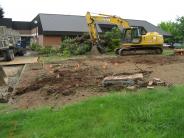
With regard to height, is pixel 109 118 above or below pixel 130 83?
below

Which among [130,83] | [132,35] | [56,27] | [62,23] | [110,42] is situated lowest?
[130,83]

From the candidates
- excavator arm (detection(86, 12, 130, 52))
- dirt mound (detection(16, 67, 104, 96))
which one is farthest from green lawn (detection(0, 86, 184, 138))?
excavator arm (detection(86, 12, 130, 52))

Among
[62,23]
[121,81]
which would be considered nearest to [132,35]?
[121,81]

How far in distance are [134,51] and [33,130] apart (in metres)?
25.8

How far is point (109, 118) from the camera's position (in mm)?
8500

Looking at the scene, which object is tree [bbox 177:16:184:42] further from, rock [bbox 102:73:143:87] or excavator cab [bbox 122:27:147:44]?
Answer: rock [bbox 102:73:143:87]

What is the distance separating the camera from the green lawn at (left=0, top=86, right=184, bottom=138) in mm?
7582

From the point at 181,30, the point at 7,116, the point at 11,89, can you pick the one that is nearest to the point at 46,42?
→ the point at 181,30

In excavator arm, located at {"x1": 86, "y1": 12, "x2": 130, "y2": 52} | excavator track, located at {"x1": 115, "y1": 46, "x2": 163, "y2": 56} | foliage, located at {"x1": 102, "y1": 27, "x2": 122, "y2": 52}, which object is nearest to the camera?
excavator track, located at {"x1": 115, "y1": 46, "x2": 163, "y2": 56}

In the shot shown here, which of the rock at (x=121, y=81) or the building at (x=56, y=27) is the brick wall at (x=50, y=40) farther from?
the rock at (x=121, y=81)

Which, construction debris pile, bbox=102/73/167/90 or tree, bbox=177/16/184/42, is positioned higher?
tree, bbox=177/16/184/42

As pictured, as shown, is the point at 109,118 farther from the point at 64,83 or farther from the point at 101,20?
the point at 101,20

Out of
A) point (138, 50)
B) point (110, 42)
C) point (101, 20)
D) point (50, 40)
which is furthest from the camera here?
point (50, 40)

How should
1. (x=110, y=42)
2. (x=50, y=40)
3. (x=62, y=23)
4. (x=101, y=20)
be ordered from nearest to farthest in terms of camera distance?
(x=101, y=20) → (x=110, y=42) → (x=50, y=40) → (x=62, y=23)
